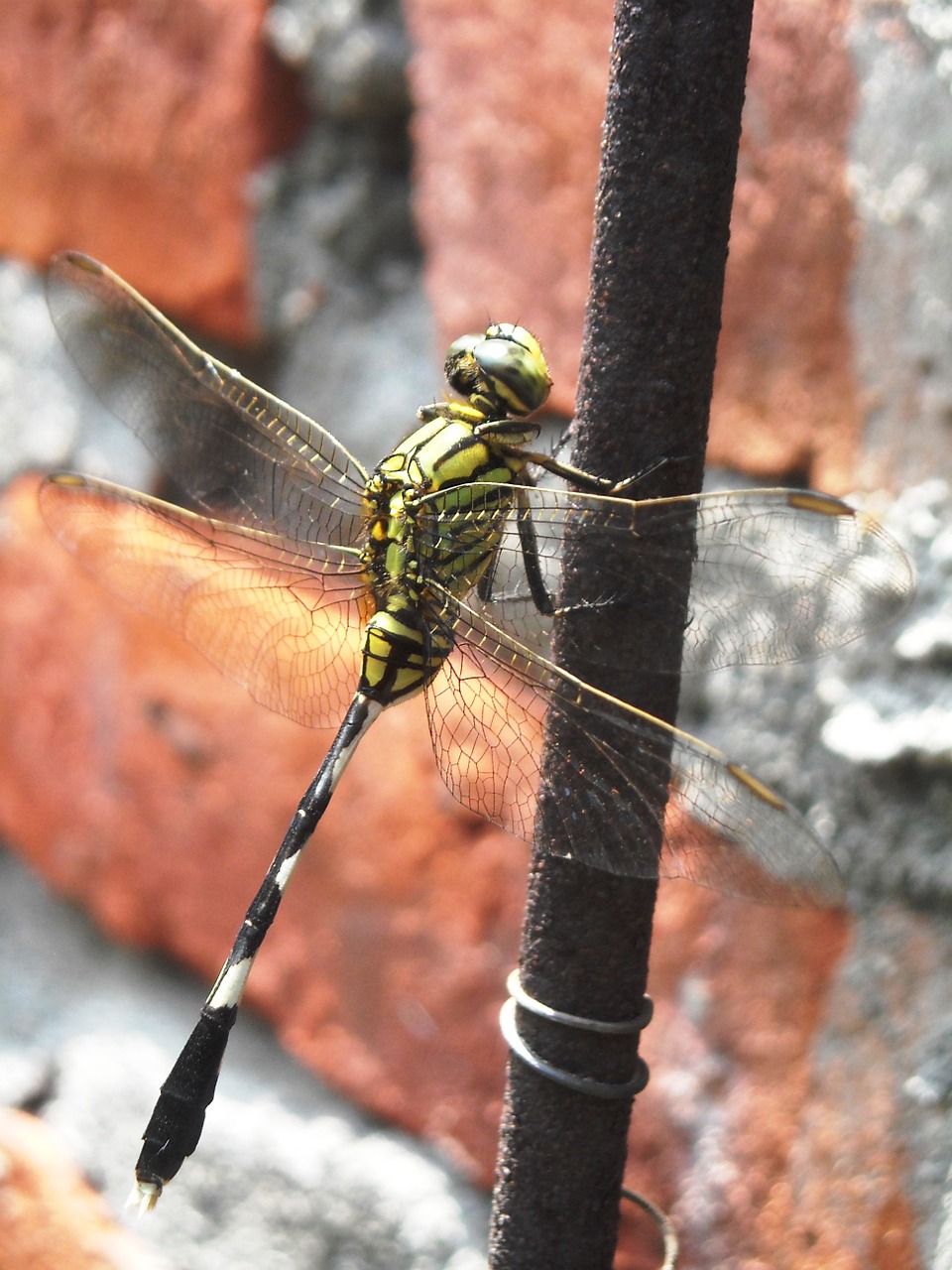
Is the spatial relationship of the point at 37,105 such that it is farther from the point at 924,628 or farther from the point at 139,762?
the point at 924,628

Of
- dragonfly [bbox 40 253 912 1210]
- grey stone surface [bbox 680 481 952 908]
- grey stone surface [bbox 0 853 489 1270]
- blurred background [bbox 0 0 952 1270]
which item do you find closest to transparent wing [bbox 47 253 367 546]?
dragonfly [bbox 40 253 912 1210]

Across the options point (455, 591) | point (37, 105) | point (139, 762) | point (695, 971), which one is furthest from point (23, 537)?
point (695, 971)

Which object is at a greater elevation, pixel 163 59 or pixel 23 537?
pixel 163 59

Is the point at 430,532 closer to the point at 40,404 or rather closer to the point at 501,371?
the point at 501,371

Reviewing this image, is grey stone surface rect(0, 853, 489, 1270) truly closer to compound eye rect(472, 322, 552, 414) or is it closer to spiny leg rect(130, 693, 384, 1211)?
spiny leg rect(130, 693, 384, 1211)

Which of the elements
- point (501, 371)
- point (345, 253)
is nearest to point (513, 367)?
point (501, 371)

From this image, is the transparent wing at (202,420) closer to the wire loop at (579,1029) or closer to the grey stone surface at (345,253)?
the grey stone surface at (345,253)
